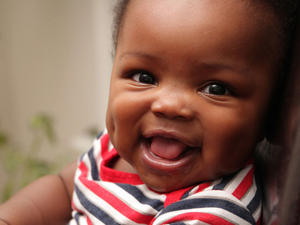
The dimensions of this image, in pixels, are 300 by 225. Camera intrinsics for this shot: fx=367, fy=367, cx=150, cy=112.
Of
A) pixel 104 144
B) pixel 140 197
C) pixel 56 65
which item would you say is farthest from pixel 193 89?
pixel 56 65

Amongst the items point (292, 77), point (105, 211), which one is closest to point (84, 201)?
point (105, 211)

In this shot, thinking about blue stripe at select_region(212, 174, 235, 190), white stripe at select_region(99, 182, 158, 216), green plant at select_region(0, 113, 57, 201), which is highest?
blue stripe at select_region(212, 174, 235, 190)

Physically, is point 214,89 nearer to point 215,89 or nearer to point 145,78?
point 215,89

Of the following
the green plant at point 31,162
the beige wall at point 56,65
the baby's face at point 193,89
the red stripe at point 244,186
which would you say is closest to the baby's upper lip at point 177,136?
the baby's face at point 193,89

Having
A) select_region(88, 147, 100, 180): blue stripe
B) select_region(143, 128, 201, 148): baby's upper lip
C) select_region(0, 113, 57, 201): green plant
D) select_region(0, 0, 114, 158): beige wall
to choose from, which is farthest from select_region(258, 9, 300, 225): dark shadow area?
select_region(0, 0, 114, 158): beige wall

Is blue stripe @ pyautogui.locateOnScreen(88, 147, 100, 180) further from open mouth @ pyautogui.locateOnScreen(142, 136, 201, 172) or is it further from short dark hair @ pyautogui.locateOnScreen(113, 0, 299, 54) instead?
short dark hair @ pyautogui.locateOnScreen(113, 0, 299, 54)

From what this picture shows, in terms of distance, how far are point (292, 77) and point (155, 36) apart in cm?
22

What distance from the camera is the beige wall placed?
1.83 m

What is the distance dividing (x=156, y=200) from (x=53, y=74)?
1469 mm

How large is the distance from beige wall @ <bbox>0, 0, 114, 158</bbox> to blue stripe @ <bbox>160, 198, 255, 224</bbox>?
1.24 meters

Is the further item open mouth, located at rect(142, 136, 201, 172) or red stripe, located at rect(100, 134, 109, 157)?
red stripe, located at rect(100, 134, 109, 157)

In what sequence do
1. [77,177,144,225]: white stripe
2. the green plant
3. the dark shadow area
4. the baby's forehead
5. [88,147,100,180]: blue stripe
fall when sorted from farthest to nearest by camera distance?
the green plant
[88,147,100,180]: blue stripe
[77,177,144,225]: white stripe
the baby's forehead
the dark shadow area

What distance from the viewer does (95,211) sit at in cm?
70

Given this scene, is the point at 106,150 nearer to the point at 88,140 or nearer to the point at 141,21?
the point at 141,21
